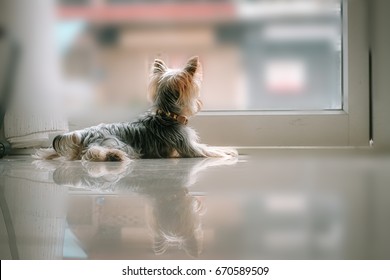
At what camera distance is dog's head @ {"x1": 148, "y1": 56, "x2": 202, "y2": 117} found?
84.4 inches

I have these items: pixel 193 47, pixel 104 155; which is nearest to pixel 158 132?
pixel 104 155

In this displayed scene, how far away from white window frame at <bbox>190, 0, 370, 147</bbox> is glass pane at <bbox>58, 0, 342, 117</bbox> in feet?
0.27

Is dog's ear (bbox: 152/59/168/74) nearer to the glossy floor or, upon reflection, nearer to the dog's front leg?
the dog's front leg

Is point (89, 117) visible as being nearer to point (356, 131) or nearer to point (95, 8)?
point (95, 8)

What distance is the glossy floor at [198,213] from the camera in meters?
0.74

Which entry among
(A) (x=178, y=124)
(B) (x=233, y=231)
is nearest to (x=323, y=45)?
(A) (x=178, y=124)

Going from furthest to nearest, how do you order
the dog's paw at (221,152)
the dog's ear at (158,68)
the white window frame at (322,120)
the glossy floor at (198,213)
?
the white window frame at (322,120), the dog's ear at (158,68), the dog's paw at (221,152), the glossy floor at (198,213)

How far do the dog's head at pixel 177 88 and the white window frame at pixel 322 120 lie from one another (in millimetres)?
244

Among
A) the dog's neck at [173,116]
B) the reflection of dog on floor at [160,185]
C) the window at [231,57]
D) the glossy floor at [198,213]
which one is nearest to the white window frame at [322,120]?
the window at [231,57]

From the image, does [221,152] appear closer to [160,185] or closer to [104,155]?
[104,155]

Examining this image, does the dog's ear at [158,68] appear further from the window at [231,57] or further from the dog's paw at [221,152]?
the dog's paw at [221,152]

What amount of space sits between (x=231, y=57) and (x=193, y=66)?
1.21 ft

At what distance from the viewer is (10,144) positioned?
2.29 m

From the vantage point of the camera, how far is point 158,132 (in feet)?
6.92
